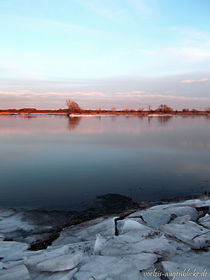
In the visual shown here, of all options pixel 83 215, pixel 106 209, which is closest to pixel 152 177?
pixel 106 209

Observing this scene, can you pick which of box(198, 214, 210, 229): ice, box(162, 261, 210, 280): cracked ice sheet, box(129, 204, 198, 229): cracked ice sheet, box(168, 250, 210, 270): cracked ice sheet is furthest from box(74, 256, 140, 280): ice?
box(198, 214, 210, 229): ice

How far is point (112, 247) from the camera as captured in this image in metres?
3.28

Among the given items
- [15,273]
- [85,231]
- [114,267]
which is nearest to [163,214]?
[85,231]

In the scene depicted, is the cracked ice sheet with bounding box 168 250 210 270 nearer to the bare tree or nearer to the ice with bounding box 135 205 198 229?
the ice with bounding box 135 205 198 229

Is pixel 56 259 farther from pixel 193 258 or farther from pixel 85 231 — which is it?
pixel 193 258

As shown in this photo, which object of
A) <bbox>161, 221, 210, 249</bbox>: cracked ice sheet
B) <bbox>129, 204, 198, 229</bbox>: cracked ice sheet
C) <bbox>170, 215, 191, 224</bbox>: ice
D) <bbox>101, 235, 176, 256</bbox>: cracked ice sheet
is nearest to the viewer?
<bbox>101, 235, 176, 256</bbox>: cracked ice sheet

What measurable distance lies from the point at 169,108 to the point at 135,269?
103 m

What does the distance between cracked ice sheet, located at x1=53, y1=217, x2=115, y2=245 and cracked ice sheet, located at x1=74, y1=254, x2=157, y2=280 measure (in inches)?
36.7

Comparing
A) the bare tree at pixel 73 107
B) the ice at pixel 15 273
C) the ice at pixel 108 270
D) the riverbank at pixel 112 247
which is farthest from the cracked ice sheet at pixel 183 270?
the bare tree at pixel 73 107

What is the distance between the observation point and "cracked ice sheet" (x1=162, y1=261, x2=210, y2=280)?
8.60ft

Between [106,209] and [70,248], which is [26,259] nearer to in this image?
[70,248]

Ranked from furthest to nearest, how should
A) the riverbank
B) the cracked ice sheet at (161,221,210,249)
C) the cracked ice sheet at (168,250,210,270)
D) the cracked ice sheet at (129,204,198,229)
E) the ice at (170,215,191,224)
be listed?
the cracked ice sheet at (129,204,198,229), the ice at (170,215,191,224), the cracked ice sheet at (161,221,210,249), the cracked ice sheet at (168,250,210,270), the riverbank

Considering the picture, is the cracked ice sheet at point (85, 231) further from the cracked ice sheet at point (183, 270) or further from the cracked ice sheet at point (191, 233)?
the cracked ice sheet at point (183, 270)

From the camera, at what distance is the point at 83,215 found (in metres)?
5.04
